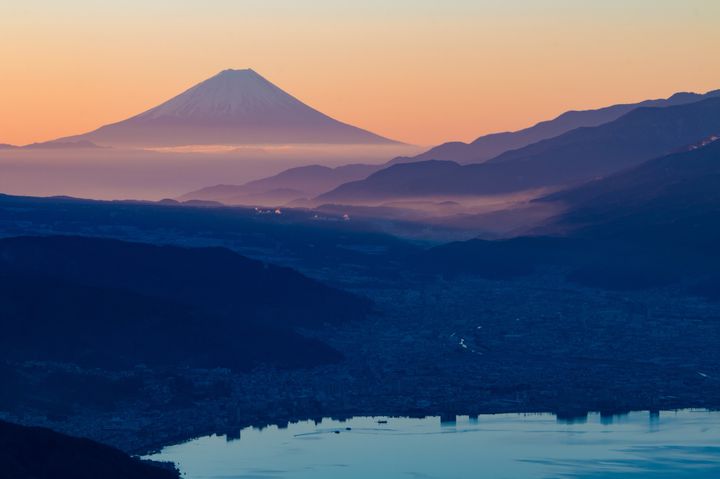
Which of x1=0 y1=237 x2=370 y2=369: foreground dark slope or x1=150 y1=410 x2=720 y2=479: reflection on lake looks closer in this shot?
x1=150 y1=410 x2=720 y2=479: reflection on lake

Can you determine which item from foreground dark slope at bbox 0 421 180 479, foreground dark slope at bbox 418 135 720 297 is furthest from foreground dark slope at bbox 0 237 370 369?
foreground dark slope at bbox 418 135 720 297

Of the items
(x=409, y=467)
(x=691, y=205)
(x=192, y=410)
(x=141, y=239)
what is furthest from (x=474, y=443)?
(x=691, y=205)

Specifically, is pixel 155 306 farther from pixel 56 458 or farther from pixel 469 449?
pixel 56 458

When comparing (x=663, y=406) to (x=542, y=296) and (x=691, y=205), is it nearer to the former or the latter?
(x=542, y=296)

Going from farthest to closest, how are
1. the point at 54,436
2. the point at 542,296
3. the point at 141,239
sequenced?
the point at 141,239, the point at 542,296, the point at 54,436

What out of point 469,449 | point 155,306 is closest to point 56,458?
point 469,449

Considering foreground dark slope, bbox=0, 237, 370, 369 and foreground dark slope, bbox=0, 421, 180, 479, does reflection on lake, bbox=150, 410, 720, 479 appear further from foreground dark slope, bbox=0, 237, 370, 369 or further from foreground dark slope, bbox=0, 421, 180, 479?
foreground dark slope, bbox=0, 237, 370, 369

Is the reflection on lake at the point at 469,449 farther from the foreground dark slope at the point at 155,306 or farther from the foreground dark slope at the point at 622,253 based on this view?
the foreground dark slope at the point at 622,253
